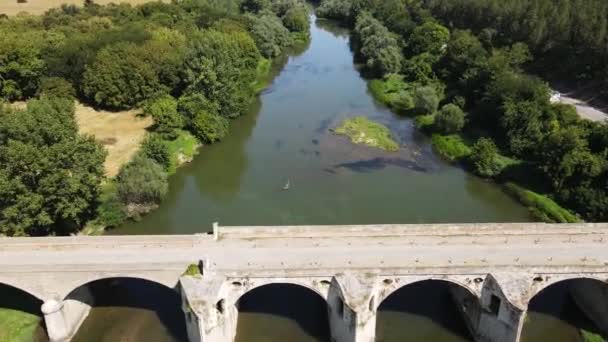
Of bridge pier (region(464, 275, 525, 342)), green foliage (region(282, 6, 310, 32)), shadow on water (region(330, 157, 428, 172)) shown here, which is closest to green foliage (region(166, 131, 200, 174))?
shadow on water (region(330, 157, 428, 172))

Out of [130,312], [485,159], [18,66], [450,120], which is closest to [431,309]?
[130,312]

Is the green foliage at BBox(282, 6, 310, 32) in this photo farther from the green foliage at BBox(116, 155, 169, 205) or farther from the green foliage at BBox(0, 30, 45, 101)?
the green foliage at BBox(116, 155, 169, 205)

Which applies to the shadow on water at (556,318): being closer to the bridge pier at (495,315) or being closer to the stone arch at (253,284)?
the bridge pier at (495,315)

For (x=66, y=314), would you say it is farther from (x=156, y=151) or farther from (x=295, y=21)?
(x=295, y=21)

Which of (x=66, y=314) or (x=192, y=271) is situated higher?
(x=192, y=271)

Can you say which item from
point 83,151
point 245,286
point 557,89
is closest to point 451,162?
point 557,89

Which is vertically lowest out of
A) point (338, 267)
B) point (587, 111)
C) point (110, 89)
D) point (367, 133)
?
point (367, 133)
